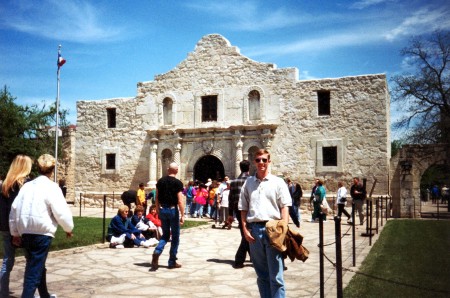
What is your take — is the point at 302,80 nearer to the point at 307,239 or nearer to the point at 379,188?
the point at 379,188

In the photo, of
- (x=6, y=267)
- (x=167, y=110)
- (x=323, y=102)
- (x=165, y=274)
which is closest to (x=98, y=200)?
(x=167, y=110)

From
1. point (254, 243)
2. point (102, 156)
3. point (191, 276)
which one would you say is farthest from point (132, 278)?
point (102, 156)

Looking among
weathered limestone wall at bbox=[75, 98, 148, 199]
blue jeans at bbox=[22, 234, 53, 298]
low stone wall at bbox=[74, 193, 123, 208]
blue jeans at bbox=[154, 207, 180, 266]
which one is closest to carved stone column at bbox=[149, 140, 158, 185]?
weathered limestone wall at bbox=[75, 98, 148, 199]

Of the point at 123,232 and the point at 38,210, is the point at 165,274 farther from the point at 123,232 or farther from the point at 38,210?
the point at 123,232

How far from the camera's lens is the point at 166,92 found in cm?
2228

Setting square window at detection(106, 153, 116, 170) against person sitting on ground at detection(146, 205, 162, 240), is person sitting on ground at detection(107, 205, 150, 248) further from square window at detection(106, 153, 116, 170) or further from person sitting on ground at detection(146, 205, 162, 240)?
square window at detection(106, 153, 116, 170)

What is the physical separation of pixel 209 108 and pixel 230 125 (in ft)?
5.24

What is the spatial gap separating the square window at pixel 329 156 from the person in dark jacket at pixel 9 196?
15903 mm

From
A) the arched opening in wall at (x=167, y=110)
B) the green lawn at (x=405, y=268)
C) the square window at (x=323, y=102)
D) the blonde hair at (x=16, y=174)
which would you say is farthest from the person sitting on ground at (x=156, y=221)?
the arched opening in wall at (x=167, y=110)

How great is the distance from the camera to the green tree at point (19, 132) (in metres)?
25.2

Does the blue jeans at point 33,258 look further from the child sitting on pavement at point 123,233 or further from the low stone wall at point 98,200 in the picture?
the low stone wall at point 98,200

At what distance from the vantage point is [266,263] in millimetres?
4480

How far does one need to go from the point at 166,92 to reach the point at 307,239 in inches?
530

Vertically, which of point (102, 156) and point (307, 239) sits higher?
point (102, 156)
